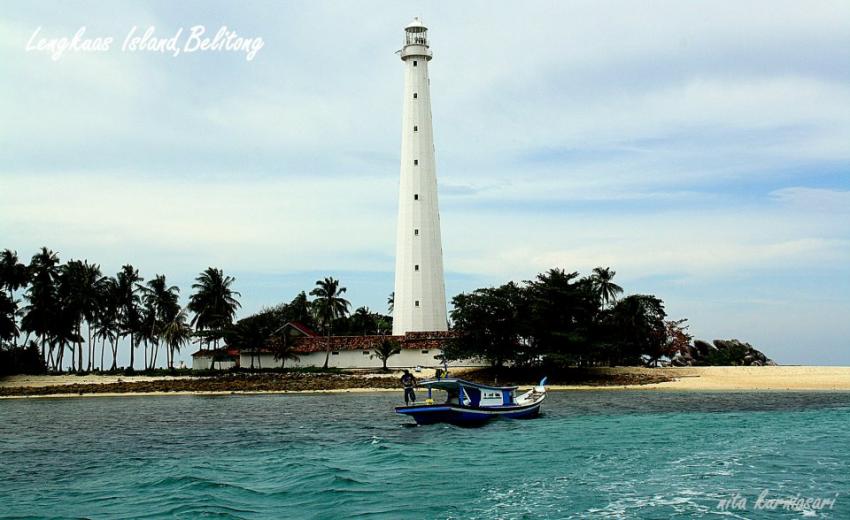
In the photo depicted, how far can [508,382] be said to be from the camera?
7131cm

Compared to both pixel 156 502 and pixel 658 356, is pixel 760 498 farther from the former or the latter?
pixel 658 356

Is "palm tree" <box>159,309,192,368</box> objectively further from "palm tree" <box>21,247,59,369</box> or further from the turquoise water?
the turquoise water

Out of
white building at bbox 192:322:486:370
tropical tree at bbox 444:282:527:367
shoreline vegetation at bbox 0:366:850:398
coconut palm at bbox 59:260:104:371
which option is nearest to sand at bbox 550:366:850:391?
shoreline vegetation at bbox 0:366:850:398

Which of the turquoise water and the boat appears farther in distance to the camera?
the boat

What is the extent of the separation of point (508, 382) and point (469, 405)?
2751 centimetres

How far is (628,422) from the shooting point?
42.0 m

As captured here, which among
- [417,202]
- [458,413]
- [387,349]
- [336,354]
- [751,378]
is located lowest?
[458,413]

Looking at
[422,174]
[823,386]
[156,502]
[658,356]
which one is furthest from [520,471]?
[658,356]

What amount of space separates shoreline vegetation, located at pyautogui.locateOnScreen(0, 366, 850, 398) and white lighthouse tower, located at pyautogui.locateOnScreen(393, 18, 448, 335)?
26.6 ft

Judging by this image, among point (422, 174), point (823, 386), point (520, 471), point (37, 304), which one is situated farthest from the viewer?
point (37, 304)

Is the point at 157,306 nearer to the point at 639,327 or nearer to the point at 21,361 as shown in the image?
the point at 21,361

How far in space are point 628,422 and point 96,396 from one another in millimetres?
49080

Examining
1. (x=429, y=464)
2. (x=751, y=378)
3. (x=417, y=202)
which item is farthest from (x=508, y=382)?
(x=429, y=464)

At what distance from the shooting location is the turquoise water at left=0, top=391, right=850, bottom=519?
23.5m
